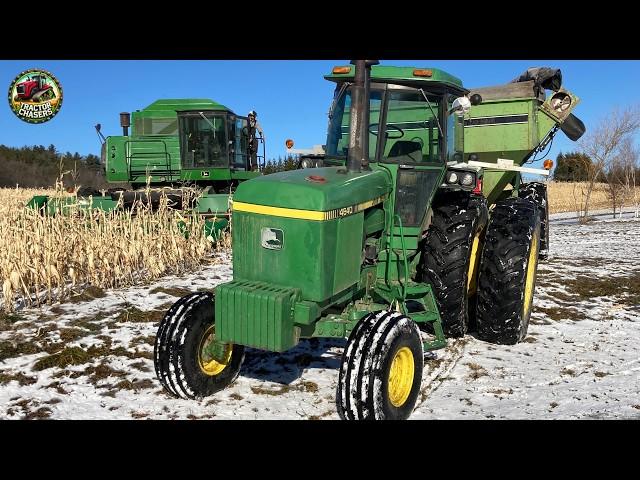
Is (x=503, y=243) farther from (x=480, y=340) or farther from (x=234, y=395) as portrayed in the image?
(x=234, y=395)

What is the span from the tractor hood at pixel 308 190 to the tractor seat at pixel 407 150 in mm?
895

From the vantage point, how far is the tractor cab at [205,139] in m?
12.4

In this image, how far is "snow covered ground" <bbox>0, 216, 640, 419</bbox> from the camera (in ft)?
12.3

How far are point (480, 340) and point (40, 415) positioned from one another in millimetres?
3885

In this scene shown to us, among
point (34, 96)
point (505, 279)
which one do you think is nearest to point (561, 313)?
point (505, 279)

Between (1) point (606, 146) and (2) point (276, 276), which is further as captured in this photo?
(1) point (606, 146)

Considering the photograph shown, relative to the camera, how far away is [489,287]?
16.3 feet

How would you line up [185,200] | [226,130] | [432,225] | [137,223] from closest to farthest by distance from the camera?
[432,225]
[137,223]
[185,200]
[226,130]

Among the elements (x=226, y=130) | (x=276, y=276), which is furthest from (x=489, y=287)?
(x=226, y=130)

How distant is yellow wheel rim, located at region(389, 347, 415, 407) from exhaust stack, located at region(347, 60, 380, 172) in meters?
1.39

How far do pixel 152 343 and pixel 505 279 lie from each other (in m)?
3.37

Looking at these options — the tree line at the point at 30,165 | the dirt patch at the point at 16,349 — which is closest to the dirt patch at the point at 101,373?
the dirt patch at the point at 16,349
